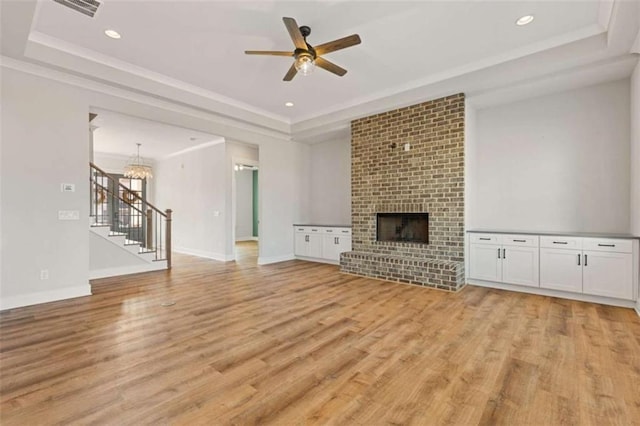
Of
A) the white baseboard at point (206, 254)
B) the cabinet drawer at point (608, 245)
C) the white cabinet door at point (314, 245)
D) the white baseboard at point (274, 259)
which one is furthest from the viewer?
the white baseboard at point (206, 254)

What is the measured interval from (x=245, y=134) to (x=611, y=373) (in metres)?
6.45

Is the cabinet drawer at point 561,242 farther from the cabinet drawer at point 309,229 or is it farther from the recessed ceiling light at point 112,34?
the recessed ceiling light at point 112,34

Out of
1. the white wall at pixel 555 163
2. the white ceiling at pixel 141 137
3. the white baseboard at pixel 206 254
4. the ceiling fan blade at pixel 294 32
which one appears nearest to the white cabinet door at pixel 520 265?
the white wall at pixel 555 163

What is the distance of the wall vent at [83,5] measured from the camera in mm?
2832

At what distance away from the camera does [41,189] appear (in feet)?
12.5

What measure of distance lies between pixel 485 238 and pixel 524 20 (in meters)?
2.94

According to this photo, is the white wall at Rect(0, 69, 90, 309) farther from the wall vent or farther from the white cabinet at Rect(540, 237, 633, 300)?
the white cabinet at Rect(540, 237, 633, 300)

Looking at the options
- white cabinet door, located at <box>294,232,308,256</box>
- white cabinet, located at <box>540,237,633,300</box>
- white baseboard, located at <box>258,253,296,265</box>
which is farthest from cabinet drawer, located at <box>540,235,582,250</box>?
white baseboard, located at <box>258,253,296,265</box>

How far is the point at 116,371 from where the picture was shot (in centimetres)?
219

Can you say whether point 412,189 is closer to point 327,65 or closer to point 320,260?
point 327,65

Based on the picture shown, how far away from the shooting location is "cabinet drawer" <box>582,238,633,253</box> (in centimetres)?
352

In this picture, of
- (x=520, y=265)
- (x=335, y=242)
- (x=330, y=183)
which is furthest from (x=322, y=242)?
(x=520, y=265)

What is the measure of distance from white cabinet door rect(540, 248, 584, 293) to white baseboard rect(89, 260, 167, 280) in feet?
23.0

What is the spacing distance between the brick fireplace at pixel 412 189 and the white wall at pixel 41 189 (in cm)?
441
